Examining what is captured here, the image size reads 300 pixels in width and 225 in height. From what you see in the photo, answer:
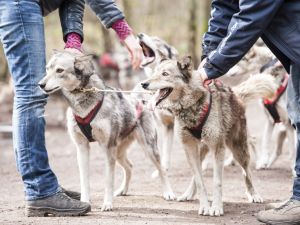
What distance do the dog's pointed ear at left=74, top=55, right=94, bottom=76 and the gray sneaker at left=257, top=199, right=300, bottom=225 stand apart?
6.34 ft

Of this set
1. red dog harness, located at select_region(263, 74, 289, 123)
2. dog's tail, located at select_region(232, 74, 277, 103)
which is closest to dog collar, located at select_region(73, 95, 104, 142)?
dog's tail, located at select_region(232, 74, 277, 103)

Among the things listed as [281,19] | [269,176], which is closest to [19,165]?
[281,19]

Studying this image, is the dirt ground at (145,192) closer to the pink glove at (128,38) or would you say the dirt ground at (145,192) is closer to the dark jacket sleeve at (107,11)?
the pink glove at (128,38)

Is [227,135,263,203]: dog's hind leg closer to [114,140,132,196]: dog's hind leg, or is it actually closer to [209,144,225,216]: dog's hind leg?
[209,144,225,216]: dog's hind leg

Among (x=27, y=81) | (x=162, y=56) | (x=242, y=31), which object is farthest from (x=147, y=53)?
(x=242, y=31)

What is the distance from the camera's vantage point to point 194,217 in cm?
476

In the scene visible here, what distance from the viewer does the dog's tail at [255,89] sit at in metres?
5.89

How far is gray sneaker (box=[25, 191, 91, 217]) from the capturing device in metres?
4.45

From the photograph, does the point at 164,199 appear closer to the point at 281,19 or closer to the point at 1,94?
the point at 281,19

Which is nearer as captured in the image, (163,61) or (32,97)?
(32,97)

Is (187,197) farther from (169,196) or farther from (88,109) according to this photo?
(88,109)

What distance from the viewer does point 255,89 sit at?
592 cm

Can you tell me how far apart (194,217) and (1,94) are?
12551mm

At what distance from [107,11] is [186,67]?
2.55ft
